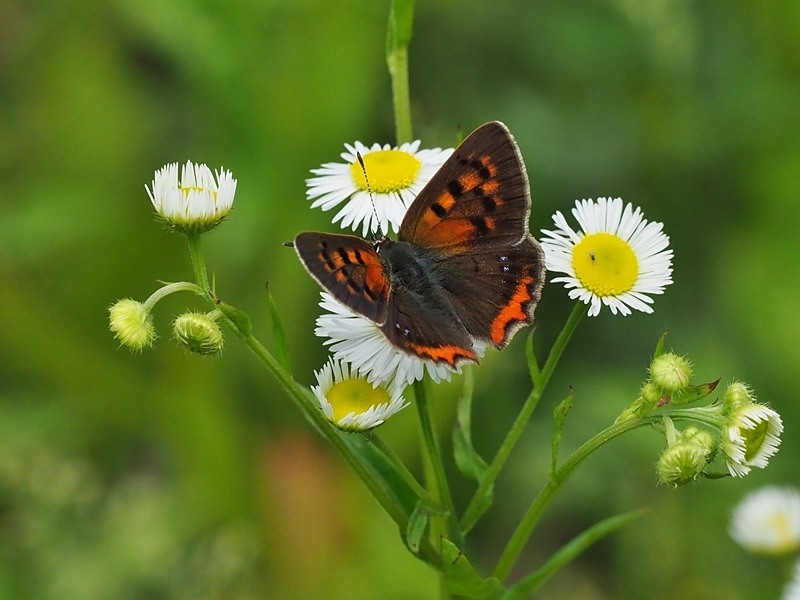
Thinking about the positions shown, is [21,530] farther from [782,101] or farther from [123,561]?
[782,101]

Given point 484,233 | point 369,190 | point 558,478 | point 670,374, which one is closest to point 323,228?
point 369,190

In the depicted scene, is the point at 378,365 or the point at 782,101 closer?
the point at 378,365

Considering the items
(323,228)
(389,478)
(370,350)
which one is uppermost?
(323,228)

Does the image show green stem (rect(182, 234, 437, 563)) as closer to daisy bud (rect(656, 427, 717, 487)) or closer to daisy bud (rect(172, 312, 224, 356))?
daisy bud (rect(172, 312, 224, 356))

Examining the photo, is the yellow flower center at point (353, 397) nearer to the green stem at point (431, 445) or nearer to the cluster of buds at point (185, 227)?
the green stem at point (431, 445)

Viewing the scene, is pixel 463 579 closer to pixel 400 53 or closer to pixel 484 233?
pixel 484 233

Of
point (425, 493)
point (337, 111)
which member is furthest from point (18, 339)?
point (425, 493)
